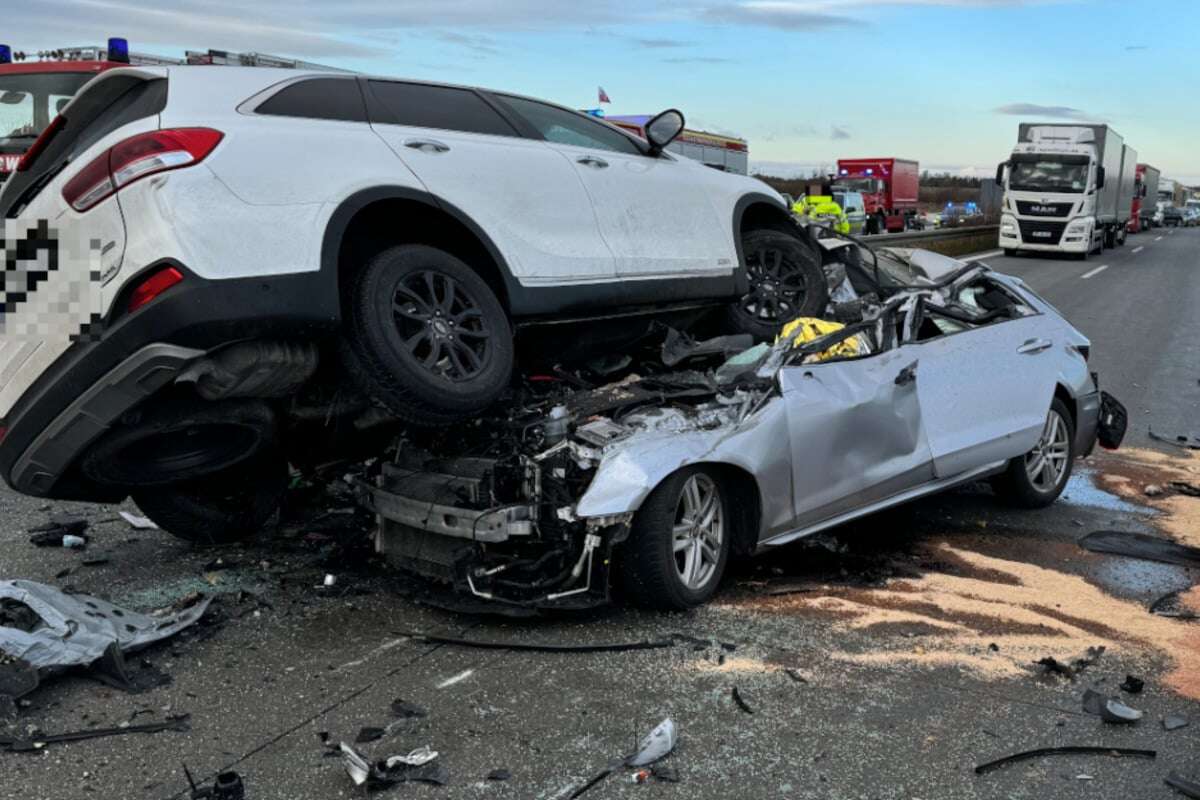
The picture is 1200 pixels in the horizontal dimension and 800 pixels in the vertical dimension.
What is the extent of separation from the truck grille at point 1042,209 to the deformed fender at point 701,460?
94.9 ft

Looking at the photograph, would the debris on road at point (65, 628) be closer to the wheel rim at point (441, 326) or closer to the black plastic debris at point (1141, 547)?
the wheel rim at point (441, 326)

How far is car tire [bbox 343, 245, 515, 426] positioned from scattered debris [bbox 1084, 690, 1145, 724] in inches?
97.4

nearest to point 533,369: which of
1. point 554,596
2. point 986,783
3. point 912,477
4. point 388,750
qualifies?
point 554,596

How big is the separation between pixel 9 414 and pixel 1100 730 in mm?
4159

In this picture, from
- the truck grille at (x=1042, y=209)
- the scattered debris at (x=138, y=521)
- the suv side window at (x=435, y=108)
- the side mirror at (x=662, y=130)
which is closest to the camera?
the suv side window at (x=435, y=108)

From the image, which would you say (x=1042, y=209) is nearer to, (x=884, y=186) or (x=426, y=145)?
(x=884, y=186)

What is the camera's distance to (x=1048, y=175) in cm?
3169

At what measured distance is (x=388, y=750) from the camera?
359 centimetres

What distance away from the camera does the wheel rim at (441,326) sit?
4.48 m

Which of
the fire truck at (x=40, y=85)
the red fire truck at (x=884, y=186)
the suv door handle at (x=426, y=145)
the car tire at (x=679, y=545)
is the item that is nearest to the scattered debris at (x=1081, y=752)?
the car tire at (x=679, y=545)

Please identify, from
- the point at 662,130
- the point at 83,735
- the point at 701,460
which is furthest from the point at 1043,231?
the point at 83,735

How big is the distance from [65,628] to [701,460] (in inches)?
97.0

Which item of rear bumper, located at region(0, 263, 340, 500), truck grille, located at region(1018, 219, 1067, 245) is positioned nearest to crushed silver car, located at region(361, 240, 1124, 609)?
rear bumper, located at region(0, 263, 340, 500)

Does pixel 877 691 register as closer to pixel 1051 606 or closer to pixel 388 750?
pixel 1051 606
